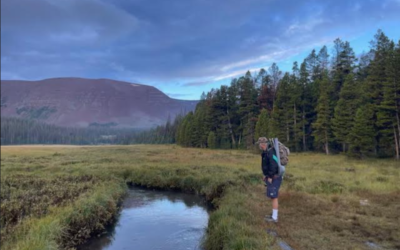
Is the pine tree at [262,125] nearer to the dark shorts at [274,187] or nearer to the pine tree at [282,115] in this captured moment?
the pine tree at [282,115]

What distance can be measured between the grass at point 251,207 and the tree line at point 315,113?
245 centimetres

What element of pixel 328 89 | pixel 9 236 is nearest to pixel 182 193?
pixel 9 236

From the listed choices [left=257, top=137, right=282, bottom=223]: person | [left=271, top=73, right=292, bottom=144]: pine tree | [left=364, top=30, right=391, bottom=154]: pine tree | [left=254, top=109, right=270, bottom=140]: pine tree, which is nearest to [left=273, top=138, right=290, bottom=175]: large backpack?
[left=257, top=137, right=282, bottom=223]: person

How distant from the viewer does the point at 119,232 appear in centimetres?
1339

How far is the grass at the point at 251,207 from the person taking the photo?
28.5 feet

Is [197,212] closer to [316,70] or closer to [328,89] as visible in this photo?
[328,89]

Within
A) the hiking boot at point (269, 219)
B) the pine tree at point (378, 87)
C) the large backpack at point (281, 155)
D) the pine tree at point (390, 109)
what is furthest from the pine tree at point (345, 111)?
the large backpack at point (281, 155)

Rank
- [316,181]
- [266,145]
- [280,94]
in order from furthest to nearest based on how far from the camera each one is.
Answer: [280,94] < [316,181] < [266,145]

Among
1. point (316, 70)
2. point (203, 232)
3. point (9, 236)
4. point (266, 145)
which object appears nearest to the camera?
point (266, 145)

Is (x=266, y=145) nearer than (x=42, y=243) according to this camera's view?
No

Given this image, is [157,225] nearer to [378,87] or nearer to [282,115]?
[282,115]

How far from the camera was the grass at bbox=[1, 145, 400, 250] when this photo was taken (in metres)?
8.69

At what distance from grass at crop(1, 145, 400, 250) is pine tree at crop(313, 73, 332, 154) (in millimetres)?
3508

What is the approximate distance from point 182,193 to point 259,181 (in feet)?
19.1
